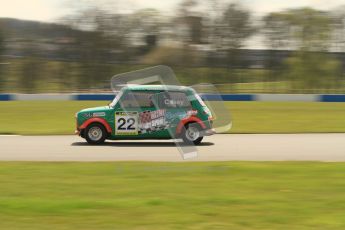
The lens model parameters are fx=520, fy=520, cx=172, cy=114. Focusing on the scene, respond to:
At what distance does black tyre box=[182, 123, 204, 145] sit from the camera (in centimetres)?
1266

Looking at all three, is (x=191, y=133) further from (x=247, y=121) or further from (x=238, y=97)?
(x=238, y=97)

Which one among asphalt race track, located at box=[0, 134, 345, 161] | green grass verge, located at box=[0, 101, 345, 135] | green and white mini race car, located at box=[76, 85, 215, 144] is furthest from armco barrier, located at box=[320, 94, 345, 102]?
green and white mini race car, located at box=[76, 85, 215, 144]

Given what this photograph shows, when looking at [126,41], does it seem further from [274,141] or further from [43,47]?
[274,141]

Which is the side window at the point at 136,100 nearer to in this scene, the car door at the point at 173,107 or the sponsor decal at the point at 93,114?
the car door at the point at 173,107

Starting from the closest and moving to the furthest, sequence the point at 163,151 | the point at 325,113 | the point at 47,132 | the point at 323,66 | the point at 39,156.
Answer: the point at 39,156, the point at 163,151, the point at 47,132, the point at 325,113, the point at 323,66

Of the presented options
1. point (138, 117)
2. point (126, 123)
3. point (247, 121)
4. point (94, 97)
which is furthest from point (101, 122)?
point (94, 97)

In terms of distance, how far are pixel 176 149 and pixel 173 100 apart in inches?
48.5

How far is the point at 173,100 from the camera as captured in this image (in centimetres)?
1259

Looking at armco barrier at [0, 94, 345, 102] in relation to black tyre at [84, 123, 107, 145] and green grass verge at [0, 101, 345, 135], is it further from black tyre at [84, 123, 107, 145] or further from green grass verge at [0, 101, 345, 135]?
black tyre at [84, 123, 107, 145]
